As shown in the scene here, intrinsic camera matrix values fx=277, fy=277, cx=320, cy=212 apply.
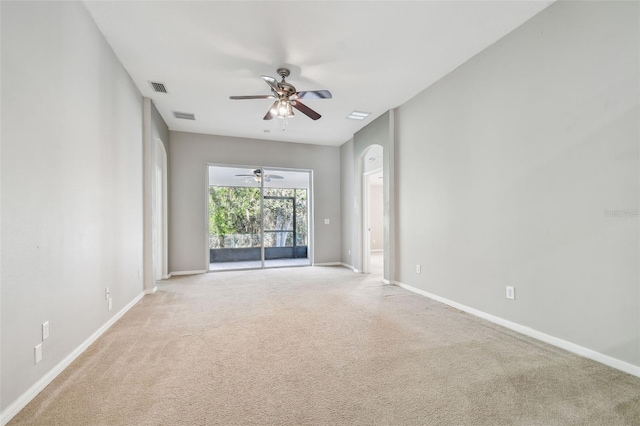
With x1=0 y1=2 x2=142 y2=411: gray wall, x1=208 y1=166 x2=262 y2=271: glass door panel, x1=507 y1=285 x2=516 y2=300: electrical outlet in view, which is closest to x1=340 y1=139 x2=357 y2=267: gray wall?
x1=208 y1=166 x2=262 y2=271: glass door panel

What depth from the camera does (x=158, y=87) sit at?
12.9 ft

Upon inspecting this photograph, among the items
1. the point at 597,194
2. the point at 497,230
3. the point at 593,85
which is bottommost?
the point at 497,230

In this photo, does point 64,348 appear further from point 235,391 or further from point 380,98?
point 380,98

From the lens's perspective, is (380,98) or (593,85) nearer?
(593,85)

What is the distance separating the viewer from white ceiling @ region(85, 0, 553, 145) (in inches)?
97.8

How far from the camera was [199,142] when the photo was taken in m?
6.05

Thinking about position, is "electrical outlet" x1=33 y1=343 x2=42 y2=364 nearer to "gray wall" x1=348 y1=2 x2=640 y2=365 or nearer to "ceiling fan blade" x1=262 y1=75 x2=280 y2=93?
A: "ceiling fan blade" x1=262 y1=75 x2=280 y2=93

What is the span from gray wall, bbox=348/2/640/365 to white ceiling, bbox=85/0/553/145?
406mm

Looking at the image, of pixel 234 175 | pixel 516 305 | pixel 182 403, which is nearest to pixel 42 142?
pixel 182 403

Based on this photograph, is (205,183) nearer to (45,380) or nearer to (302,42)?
(302,42)

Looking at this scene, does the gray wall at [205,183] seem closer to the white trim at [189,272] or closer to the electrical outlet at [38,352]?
the white trim at [189,272]

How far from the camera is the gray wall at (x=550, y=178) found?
2.03 m

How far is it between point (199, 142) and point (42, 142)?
14.4 ft

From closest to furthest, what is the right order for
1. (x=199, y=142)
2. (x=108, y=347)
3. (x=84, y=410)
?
1. (x=84, y=410)
2. (x=108, y=347)
3. (x=199, y=142)
